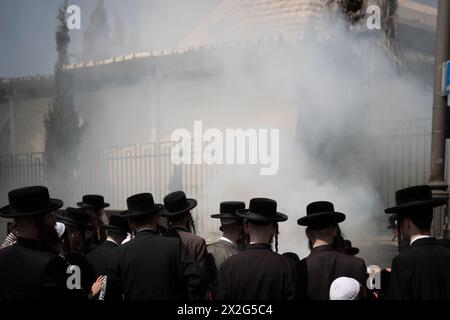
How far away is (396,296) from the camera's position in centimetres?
290

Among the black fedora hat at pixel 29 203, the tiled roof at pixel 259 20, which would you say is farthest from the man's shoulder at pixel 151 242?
the tiled roof at pixel 259 20

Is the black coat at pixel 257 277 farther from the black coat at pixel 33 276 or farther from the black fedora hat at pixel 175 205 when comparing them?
the black fedora hat at pixel 175 205

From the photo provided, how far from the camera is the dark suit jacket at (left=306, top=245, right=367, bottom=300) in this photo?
3525 millimetres

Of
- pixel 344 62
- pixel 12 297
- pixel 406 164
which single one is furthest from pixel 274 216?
pixel 344 62

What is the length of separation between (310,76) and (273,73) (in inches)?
55.8

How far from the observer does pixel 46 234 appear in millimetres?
2896

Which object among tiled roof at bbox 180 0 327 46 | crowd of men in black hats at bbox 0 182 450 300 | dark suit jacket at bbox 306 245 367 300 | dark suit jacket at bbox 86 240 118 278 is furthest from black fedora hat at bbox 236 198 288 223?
tiled roof at bbox 180 0 327 46

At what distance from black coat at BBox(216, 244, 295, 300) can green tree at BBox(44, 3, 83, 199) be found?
1040cm

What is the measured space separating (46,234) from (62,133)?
10873 mm

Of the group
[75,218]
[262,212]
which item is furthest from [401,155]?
[262,212]

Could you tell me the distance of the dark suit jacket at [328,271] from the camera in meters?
3.53

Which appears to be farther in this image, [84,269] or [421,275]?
[84,269]

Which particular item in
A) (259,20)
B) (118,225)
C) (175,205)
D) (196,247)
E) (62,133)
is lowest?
(196,247)

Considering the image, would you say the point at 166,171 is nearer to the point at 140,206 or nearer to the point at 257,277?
the point at 140,206
